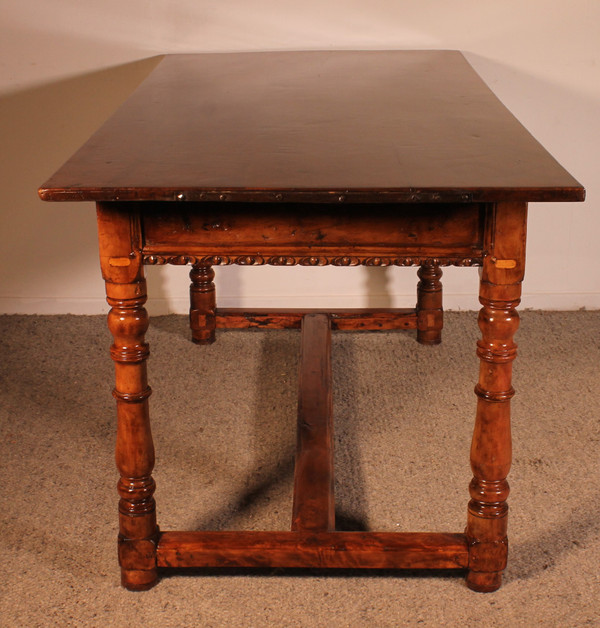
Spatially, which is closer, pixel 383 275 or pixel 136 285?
pixel 136 285

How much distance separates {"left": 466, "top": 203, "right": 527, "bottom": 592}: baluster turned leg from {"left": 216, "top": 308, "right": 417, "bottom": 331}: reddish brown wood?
1156mm

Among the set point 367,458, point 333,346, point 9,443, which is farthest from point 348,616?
point 333,346

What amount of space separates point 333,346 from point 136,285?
52.7 inches

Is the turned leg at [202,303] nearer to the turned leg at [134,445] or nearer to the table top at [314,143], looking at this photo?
the table top at [314,143]

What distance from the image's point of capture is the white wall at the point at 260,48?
2.67 metres

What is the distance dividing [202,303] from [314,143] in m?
1.19

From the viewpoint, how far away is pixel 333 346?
2781mm

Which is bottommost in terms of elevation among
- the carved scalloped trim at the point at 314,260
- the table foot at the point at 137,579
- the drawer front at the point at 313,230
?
the table foot at the point at 137,579

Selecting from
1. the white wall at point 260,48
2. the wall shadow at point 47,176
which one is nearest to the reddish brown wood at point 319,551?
the white wall at point 260,48

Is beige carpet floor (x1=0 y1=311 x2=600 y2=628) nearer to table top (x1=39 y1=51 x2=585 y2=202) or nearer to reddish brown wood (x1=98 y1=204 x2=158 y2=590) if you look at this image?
reddish brown wood (x1=98 y1=204 x2=158 y2=590)

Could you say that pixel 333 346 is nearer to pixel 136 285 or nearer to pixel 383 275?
pixel 383 275

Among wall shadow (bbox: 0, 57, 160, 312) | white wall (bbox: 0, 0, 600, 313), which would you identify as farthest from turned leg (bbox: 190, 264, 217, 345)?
wall shadow (bbox: 0, 57, 160, 312)

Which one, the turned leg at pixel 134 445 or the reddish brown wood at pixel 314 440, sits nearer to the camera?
the turned leg at pixel 134 445

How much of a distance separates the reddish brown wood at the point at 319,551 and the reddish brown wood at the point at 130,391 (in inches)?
2.0
